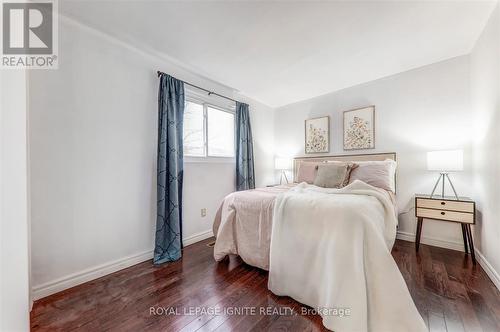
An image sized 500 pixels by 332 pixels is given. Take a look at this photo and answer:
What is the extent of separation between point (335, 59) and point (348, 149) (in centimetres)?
145

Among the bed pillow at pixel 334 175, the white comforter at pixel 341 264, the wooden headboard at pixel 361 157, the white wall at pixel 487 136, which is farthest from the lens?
Answer: the wooden headboard at pixel 361 157

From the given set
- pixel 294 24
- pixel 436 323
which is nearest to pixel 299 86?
pixel 294 24

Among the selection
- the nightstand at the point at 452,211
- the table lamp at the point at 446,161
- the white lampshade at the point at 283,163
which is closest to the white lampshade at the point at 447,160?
the table lamp at the point at 446,161

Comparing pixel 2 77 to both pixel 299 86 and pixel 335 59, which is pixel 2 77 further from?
pixel 299 86

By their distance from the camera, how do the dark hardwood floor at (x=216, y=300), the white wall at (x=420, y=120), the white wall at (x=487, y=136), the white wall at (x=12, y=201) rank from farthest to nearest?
1. the white wall at (x=420, y=120)
2. the white wall at (x=487, y=136)
3. the dark hardwood floor at (x=216, y=300)
4. the white wall at (x=12, y=201)

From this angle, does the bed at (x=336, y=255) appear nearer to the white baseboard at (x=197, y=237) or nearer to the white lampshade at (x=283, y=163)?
the white baseboard at (x=197, y=237)

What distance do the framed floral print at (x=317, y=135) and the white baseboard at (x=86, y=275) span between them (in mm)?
3029

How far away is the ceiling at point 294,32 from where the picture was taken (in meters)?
1.62

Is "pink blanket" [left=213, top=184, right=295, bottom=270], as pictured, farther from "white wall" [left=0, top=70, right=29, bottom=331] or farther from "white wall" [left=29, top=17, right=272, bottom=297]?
"white wall" [left=0, top=70, right=29, bottom=331]

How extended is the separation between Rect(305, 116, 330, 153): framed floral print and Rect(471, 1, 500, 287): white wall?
5.67 feet

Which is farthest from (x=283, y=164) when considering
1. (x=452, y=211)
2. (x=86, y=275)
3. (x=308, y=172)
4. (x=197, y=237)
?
(x=86, y=275)

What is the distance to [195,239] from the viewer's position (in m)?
2.72

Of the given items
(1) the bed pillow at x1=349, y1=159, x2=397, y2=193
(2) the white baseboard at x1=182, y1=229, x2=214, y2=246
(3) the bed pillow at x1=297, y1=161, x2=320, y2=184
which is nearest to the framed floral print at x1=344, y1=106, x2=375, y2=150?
(1) the bed pillow at x1=349, y1=159, x2=397, y2=193

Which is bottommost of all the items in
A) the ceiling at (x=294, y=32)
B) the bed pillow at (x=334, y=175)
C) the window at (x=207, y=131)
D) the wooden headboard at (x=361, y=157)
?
the bed pillow at (x=334, y=175)
